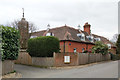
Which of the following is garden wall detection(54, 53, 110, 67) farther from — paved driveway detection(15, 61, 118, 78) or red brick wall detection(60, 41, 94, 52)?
red brick wall detection(60, 41, 94, 52)

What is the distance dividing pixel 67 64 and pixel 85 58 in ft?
13.1

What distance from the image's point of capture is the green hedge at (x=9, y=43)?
936cm

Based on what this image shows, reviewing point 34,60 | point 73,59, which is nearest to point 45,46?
point 34,60

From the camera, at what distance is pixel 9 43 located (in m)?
9.86

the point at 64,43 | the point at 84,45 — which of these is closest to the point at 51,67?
the point at 64,43

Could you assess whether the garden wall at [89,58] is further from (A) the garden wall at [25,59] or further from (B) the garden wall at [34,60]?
(A) the garden wall at [25,59]

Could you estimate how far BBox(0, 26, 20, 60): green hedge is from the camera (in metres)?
9.36

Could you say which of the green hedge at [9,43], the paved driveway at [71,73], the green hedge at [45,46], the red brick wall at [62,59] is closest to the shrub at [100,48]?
the red brick wall at [62,59]

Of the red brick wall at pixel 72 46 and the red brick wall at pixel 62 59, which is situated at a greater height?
the red brick wall at pixel 72 46

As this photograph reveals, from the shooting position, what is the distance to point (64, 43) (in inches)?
894

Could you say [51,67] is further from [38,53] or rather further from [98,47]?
[98,47]

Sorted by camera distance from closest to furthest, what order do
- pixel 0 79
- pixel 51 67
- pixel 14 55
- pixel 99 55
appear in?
pixel 0 79 → pixel 14 55 → pixel 51 67 → pixel 99 55

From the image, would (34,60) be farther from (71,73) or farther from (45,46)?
(71,73)

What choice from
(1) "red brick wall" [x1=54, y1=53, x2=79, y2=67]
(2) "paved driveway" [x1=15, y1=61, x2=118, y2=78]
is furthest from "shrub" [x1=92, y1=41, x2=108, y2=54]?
(2) "paved driveway" [x1=15, y1=61, x2=118, y2=78]
